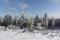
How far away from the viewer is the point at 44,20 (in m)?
50.7

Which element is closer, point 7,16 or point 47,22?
point 47,22

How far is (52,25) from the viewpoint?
4925 cm

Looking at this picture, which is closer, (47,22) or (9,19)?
(47,22)

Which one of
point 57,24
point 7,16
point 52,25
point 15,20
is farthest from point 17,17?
point 57,24

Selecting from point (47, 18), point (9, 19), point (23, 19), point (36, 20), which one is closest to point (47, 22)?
point (47, 18)

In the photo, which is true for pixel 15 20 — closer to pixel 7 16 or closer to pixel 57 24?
pixel 7 16

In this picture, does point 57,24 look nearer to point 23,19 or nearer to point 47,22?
point 47,22

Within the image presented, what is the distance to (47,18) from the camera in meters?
49.8

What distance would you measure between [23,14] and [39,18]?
29.8 feet

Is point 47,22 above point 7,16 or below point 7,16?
below

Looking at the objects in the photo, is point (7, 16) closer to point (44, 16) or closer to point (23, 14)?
point (23, 14)

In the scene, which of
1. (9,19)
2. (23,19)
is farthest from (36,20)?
(9,19)

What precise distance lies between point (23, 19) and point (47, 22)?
12.2 m

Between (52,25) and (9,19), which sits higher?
(9,19)
